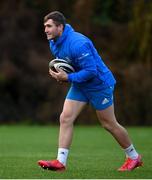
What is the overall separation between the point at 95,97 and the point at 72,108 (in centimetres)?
35

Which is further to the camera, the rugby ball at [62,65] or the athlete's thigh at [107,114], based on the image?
the athlete's thigh at [107,114]

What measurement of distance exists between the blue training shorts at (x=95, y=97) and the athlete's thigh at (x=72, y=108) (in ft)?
0.18

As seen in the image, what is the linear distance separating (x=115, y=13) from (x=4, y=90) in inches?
248

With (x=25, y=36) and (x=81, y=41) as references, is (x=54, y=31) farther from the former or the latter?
(x=25, y=36)

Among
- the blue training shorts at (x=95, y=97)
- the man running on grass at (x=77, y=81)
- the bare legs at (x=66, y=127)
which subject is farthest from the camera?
the blue training shorts at (x=95, y=97)

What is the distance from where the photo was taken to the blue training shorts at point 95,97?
9.98 metres

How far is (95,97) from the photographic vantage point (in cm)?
1000

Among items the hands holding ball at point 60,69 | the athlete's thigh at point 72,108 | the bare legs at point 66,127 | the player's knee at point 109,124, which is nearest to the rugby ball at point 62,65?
the hands holding ball at point 60,69

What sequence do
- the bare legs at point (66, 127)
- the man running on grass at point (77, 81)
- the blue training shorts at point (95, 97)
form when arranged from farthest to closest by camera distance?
the blue training shorts at point (95, 97)
the bare legs at point (66, 127)
the man running on grass at point (77, 81)

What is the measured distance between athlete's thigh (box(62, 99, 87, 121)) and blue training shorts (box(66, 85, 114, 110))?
0.18ft

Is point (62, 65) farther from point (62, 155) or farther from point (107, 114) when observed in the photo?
point (62, 155)

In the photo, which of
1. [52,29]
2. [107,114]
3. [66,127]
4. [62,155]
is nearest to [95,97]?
[107,114]

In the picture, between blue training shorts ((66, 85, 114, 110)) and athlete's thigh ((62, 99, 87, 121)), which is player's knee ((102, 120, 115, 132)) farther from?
athlete's thigh ((62, 99, 87, 121))

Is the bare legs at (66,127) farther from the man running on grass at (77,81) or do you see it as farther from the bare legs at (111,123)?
the bare legs at (111,123)
